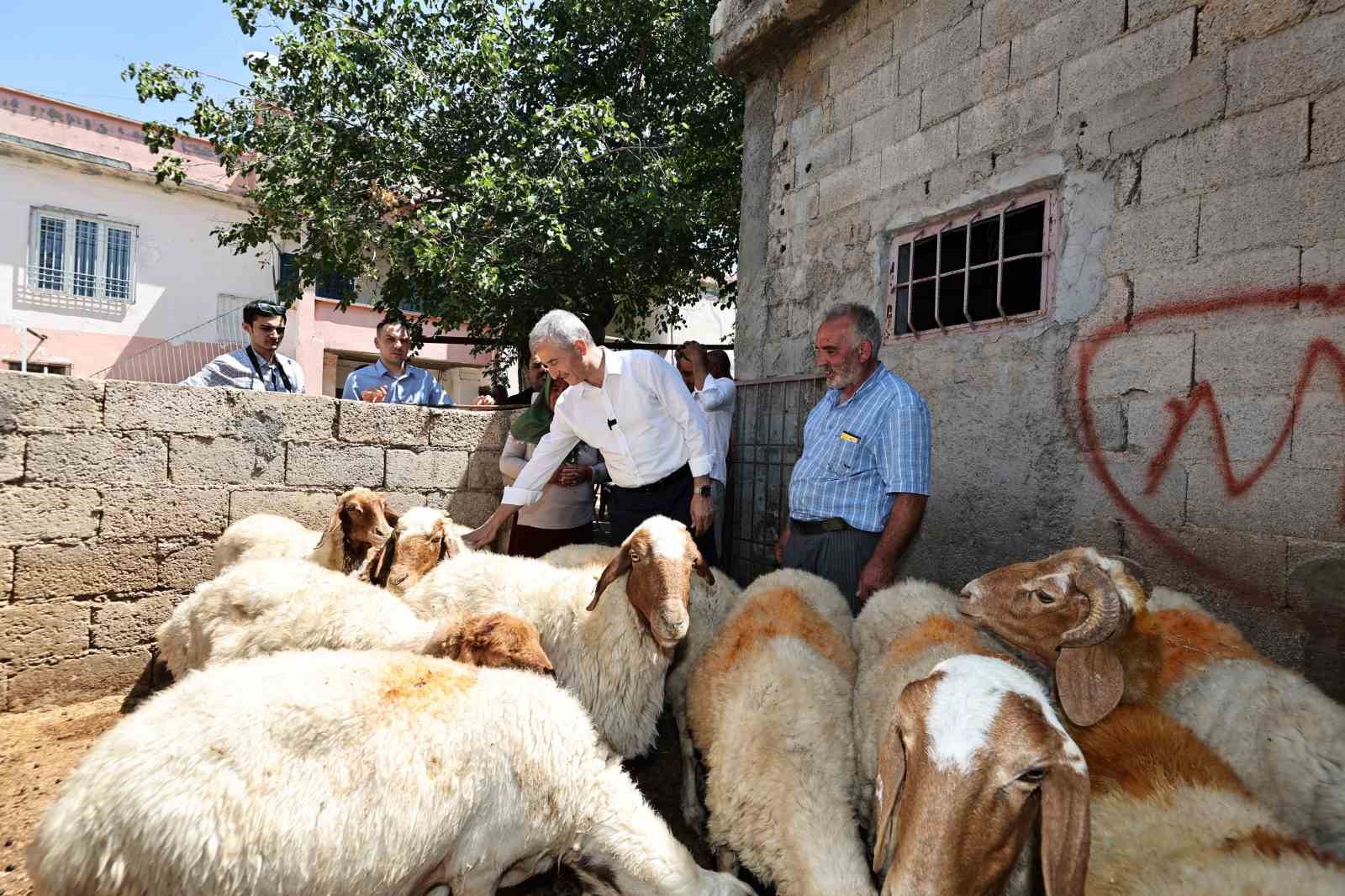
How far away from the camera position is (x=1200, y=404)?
134 inches

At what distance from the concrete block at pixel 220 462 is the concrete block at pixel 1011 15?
5122 millimetres

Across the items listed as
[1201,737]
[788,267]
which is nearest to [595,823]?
[1201,737]

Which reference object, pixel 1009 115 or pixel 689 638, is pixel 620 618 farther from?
pixel 1009 115

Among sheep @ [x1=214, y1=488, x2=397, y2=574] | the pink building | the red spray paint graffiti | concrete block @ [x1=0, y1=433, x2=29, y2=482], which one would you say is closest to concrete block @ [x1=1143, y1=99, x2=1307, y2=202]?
the red spray paint graffiti

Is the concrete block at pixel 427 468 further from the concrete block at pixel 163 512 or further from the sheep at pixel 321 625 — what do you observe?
the sheep at pixel 321 625

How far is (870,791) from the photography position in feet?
8.23

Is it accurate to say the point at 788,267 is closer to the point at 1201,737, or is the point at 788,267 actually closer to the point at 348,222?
the point at 1201,737

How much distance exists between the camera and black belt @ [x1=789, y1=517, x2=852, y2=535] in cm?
354

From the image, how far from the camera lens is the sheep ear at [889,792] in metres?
1.78

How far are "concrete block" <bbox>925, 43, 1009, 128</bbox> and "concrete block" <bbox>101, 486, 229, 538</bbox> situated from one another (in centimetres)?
515

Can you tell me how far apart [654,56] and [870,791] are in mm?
10951

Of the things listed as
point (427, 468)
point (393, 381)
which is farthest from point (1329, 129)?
point (393, 381)

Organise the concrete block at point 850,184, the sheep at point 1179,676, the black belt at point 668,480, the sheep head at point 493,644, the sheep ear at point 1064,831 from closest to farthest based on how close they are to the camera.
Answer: the sheep ear at point 1064,831 → the sheep at point 1179,676 → the sheep head at point 493,644 → the black belt at point 668,480 → the concrete block at point 850,184

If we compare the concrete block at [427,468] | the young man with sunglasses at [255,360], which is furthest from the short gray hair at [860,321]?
the young man with sunglasses at [255,360]
